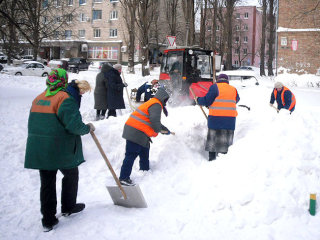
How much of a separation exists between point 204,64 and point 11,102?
673 cm

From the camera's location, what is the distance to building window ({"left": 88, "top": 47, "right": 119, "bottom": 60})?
4469 cm

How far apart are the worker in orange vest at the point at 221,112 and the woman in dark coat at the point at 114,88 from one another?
9.73ft

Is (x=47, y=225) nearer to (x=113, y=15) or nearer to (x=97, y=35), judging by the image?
(x=113, y=15)

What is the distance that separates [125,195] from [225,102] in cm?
242

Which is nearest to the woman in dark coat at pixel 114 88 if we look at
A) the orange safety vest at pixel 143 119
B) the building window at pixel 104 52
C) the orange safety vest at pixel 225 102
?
the orange safety vest at pixel 225 102

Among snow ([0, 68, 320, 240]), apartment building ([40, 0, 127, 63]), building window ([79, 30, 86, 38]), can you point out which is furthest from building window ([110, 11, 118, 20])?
snow ([0, 68, 320, 240])

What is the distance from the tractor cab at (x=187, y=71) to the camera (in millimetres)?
12109

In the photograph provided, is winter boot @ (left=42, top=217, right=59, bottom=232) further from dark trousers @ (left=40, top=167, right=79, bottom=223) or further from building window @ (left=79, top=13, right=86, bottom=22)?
building window @ (left=79, top=13, right=86, bottom=22)

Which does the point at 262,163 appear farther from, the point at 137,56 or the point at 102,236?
the point at 137,56

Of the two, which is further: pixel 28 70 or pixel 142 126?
pixel 28 70

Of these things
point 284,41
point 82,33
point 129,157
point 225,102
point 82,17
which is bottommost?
point 129,157

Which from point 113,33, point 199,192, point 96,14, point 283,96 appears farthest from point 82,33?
point 199,192

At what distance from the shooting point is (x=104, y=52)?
45.5 m

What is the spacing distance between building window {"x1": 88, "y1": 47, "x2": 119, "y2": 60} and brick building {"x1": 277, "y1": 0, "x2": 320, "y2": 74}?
2515 centimetres
